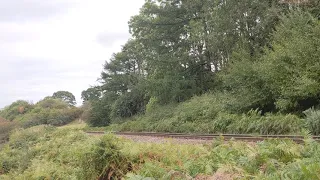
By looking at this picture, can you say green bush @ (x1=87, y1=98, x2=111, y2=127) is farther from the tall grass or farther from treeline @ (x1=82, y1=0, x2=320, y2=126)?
the tall grass

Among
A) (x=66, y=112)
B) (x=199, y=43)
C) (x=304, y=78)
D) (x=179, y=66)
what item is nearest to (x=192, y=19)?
(x=199, y=43)

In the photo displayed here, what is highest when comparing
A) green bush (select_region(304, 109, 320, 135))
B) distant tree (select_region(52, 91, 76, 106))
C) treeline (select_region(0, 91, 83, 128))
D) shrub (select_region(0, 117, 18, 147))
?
distant tree (select_region(52, 91, 76, 106))

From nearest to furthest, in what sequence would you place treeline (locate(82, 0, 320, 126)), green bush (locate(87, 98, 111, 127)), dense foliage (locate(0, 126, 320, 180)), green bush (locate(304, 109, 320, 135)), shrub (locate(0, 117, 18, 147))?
dense foliage (locate(0, 126, 320, 180)) → green bush (locate(304, 109, 320, 135)) → treeline (locate(82, 0, 320, 126)) → shrub (locate(0, 117, 18, 147)) → green bush (locate(87, 98, 111, 127))

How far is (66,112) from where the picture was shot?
59.6 m

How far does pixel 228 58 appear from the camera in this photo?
2480cm

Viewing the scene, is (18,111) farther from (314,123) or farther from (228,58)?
(314,123)

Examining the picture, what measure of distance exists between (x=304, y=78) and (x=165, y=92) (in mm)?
16183

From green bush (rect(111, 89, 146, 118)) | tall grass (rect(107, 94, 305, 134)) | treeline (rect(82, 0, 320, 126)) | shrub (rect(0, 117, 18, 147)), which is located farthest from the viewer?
green bush (rect(111, 89, 146, 118))

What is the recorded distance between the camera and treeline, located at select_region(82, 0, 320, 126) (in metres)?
15.1

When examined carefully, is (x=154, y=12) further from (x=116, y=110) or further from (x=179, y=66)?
(x=116, y=110)

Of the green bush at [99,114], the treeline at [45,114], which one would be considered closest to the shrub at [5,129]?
the treeline at [45,114]

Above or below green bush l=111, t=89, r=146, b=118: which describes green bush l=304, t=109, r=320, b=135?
below

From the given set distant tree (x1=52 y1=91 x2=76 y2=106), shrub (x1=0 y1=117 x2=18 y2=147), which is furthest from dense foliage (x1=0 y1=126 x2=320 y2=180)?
distant tree (x1=52 y1=91 x2=76 y2=106)

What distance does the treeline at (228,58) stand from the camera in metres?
15.1
